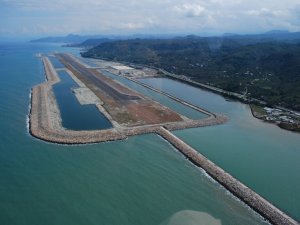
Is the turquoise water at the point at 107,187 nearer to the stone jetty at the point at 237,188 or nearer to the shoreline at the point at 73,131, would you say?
the stone jetty at the point at 237,188

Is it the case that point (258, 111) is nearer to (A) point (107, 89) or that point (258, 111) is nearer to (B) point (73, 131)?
(B) point (73, 131)

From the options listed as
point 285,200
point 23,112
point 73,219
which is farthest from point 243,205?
point 23,112

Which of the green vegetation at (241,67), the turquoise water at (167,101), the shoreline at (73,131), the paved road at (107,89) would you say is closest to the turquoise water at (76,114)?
the shoreline at (73,131)

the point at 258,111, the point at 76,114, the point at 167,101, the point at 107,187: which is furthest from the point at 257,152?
the point at 76,114

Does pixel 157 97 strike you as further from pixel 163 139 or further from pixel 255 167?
pixel 255 167

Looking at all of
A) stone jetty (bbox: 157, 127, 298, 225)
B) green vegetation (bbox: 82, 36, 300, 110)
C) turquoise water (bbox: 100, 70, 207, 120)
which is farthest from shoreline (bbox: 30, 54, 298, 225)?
green vegetation (bbox: 82, 36, 300, 110)
